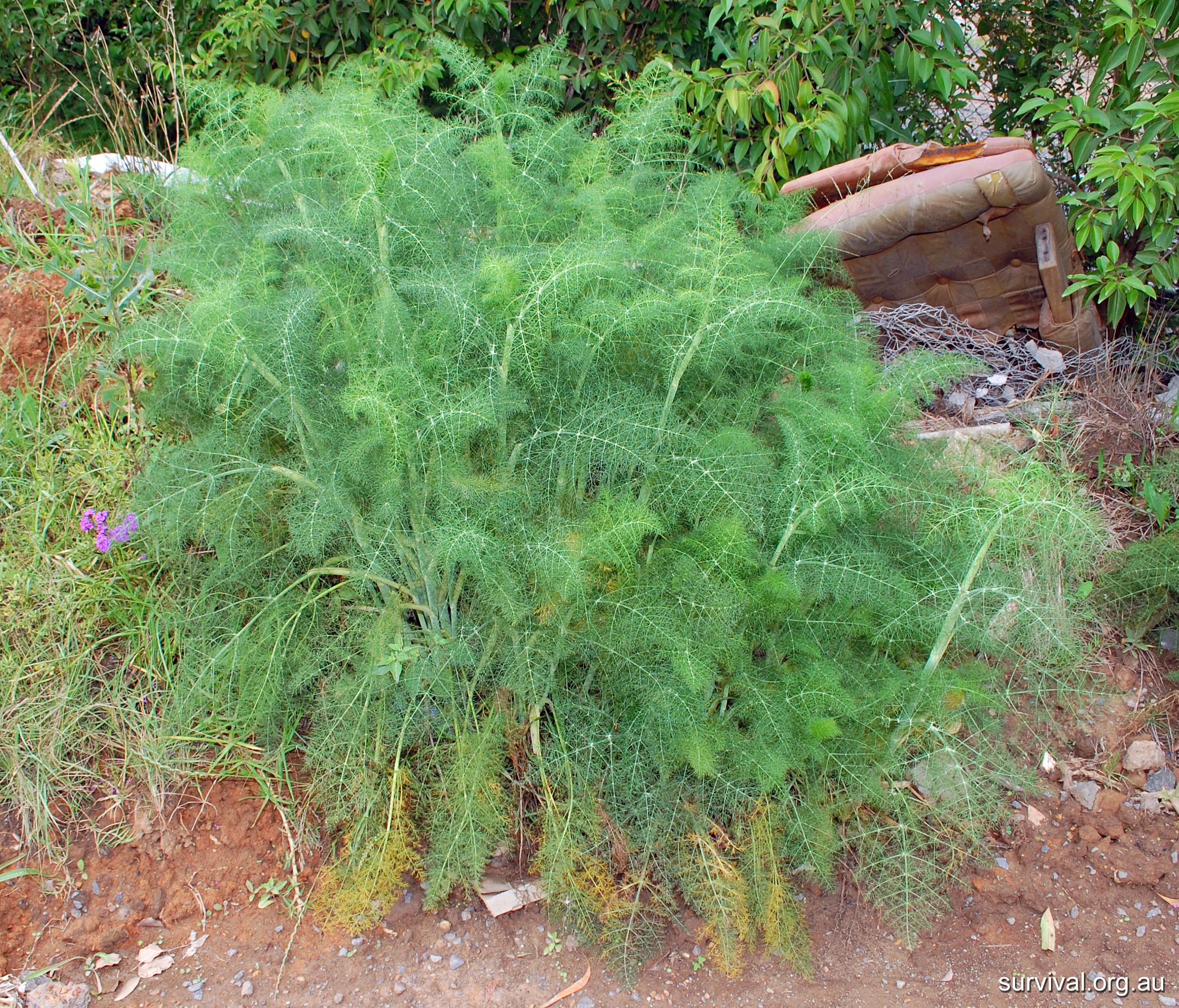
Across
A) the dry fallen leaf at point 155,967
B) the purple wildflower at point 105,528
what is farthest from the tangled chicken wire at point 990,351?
the dry fallen leaf at point 155,967

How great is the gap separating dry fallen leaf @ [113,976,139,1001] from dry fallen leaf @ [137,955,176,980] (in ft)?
0.05

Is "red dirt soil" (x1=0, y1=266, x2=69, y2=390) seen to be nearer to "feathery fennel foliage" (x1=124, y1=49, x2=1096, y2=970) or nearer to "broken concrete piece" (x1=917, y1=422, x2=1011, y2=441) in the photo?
"feathery fennel foliage" (x1=124, y1=49, x2=1096, y2=970)

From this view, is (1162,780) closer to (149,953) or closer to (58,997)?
(149,953)

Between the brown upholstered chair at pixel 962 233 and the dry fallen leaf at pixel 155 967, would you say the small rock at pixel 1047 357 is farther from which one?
the dry fallen leaf at pixel 155 967

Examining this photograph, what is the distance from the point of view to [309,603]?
235cm

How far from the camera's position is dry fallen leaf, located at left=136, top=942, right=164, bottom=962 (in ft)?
6.93

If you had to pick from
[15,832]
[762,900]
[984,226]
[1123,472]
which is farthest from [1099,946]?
[15,832]

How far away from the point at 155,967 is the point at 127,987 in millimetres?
67

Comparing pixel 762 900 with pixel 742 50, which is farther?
pixel 742 50

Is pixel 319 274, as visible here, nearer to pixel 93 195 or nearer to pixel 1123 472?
pixel 93 195

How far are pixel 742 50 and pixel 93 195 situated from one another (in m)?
2.69

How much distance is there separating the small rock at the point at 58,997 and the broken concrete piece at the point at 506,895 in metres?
0.93

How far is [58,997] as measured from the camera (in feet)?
6.60

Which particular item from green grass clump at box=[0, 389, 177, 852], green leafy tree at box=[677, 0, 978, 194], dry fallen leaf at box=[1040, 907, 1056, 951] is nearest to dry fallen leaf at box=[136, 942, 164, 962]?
green grass clump at box=[0, 389, 177, 852]
